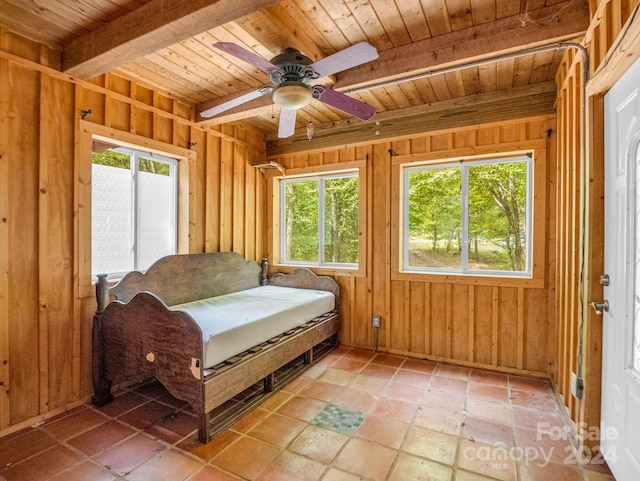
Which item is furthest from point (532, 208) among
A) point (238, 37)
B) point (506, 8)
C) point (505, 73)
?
point (238, 37)

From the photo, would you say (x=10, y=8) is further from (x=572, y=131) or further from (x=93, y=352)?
(x=572, y=131)

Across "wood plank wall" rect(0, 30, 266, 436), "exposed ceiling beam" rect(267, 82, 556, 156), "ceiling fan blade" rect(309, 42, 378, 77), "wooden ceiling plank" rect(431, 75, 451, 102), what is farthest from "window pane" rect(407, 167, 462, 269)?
"wood plank wall" rect(0, 30, 266, 436)

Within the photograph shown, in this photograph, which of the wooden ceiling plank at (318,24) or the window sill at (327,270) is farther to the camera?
the window sill at (327,270)

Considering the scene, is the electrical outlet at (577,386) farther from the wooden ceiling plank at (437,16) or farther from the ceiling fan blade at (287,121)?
the ceiling fan blade at (287,121)

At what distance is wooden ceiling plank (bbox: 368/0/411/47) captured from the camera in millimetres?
1975

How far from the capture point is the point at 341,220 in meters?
4.22

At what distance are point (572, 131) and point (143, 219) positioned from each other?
3.75 metres

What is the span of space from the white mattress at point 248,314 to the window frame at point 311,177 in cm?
40

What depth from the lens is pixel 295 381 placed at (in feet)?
9.97

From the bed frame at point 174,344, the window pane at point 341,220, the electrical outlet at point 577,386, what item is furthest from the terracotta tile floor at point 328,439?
the window pane at point 341,220

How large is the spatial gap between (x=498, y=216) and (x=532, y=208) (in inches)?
12.5

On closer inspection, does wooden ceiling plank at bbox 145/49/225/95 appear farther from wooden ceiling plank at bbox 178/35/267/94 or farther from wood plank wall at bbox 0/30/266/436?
wood plank wall at bbox 0/30/266/436

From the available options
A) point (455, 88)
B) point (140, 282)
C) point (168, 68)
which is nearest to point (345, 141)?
point (455, 88)

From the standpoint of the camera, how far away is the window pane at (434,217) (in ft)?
11.6
